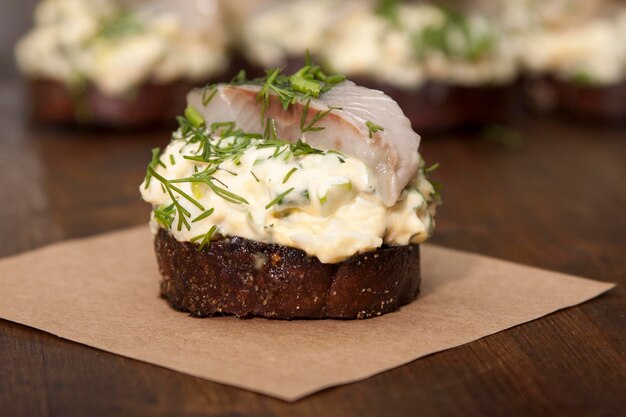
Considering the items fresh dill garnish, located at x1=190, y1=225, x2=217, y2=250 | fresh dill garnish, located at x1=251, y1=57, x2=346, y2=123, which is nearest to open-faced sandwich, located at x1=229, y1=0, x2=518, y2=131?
fresh dill garnish, located at x1=251, y1=57, x2=346, y2=123

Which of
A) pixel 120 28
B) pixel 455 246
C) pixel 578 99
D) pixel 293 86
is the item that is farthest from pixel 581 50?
pixel 293 86

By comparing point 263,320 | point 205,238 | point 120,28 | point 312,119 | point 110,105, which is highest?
point 312,119

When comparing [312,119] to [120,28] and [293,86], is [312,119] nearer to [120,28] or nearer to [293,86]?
[293,86]

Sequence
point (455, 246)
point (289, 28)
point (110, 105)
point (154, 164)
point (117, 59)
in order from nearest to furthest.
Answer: point (154, 164), point (455, 246), point (117, 59), point (110, 105), point (289, 28)

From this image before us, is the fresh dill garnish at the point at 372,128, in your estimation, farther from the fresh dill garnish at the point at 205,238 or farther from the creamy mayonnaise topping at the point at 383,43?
the creamy mayonnaise topping at the point at 383,43

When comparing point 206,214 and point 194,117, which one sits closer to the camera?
point 206,214

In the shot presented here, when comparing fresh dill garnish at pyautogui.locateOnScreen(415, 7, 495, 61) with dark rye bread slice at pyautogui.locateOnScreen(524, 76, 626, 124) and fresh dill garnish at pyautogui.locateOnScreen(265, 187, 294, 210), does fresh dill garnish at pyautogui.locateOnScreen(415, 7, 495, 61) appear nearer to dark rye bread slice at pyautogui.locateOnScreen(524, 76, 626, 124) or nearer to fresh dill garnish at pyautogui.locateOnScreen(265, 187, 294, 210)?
dark rye bread slice at pyautogui.locateOnScreen(524, 76, 626, 124)

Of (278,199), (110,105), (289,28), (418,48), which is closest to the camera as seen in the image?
(278,199)

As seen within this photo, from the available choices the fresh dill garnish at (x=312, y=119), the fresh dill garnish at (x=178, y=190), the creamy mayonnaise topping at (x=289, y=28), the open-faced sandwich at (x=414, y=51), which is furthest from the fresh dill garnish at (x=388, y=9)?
the fresh dill garnish at (x=178, y=190)

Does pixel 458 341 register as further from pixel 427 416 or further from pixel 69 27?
pixel 69 27

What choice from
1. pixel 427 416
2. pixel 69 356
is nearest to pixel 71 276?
pixel 69 356
